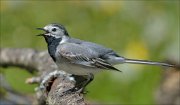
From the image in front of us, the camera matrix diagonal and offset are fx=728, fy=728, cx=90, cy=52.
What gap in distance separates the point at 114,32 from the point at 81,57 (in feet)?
6.82

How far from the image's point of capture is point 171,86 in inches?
180

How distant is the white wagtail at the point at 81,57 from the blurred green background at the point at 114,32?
91 cm

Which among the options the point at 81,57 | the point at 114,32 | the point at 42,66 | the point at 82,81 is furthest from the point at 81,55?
the point at 114,32

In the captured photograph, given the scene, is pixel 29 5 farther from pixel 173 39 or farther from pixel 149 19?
pixel 173 39

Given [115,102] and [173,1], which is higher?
[173,1]

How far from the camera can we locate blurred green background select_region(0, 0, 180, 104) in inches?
195

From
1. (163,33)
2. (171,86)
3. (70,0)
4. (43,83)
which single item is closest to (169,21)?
(163,33)

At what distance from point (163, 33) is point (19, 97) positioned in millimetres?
1245

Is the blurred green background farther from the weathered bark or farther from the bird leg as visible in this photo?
the bird leg

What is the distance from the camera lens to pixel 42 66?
12.6 feet

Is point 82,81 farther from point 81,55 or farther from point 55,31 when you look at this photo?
point 55,31

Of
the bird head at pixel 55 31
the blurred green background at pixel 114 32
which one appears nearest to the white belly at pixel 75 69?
the bird head at pixel 55 31

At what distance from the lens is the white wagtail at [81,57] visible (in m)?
3.67

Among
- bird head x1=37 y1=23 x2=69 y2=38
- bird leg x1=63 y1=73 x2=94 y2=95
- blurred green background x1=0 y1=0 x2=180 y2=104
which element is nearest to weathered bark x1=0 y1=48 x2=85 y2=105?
bird leg x1=63 y1=73 x2=94 y2=95
